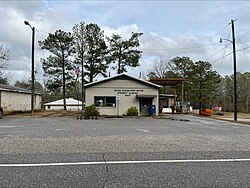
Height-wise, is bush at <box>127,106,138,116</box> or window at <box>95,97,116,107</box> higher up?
window at <box>95,97,116,107</box>

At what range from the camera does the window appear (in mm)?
29141

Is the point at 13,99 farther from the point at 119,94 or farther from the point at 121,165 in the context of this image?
the point at 121,165

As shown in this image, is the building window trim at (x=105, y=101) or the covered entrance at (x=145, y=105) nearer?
the building window trim at (x=105, y=101)

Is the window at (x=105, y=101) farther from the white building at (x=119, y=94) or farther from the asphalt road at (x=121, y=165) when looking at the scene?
the asphalt road at (x=121, y=165)

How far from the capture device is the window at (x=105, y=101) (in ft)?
95.6

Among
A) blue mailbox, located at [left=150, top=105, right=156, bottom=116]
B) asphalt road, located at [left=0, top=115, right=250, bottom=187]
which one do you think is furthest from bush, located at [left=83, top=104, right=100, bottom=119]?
asphalt road, located at [left=0, top=115, right=250, bottom=187]

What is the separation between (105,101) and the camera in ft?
96.1

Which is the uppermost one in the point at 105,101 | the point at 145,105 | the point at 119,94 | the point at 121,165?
the point at 119,94

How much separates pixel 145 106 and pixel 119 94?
3.20m

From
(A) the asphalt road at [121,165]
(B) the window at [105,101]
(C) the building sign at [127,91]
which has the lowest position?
(A) the asphalt road at [121,165]

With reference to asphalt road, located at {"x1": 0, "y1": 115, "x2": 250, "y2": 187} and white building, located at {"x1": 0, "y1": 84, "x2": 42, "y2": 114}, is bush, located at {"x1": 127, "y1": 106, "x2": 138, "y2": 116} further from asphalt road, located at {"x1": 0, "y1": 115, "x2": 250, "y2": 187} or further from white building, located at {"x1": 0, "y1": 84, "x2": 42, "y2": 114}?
asphalt road, located at {"x1": 0, "y1": 115, "x2": 250, "y2": 187}

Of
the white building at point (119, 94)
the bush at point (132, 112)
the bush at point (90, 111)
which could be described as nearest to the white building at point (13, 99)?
the white building at point (119, 94)

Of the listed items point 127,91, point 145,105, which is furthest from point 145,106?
point 127,91

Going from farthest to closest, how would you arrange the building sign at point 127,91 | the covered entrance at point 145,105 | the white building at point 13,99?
the covered entrance at point 145,105
the building sign at point 127,91
the white building at point 13,99
